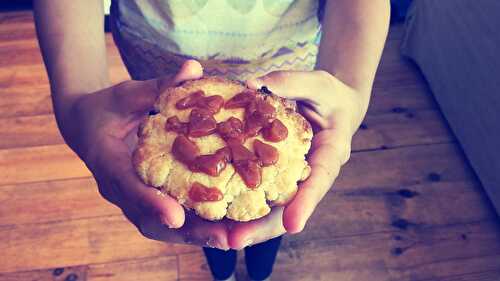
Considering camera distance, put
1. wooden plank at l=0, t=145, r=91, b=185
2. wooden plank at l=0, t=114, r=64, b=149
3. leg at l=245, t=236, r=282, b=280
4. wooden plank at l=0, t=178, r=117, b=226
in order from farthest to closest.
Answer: wooden plank at l=0, t=114, r=64, b=149 → wooden plank at l=0, t=145, r=91, b=185 → wooden plank at l=0, t=178, r=117, b=226 → leg at l=245, t=236, r=282, b=280

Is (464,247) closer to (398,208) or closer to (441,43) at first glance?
(398,208)

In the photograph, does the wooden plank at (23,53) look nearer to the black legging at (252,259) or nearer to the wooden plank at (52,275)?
the wooden plank at (52,275)

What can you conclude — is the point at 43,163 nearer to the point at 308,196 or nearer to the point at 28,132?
the point at 28,132

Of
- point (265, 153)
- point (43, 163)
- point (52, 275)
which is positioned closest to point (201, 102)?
point (265, 153)

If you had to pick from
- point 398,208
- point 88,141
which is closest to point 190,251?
point 398,208

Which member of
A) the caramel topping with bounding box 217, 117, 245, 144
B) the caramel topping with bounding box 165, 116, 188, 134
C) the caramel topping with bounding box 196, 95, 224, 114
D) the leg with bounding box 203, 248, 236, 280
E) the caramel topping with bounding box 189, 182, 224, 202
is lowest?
the leg with bounding box 203, 248, 236, 280

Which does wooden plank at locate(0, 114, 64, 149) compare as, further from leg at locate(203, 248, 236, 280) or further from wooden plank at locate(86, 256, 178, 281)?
leg at locate(203, 248, 236, 280)

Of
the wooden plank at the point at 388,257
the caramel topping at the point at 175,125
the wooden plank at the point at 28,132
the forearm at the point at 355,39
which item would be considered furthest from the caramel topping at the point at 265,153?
the wooden plank at the point at 28,132

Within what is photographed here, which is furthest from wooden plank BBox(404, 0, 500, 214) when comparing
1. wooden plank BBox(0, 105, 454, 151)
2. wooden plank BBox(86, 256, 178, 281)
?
wooden plank BBox(86, 256, 178, 281)
